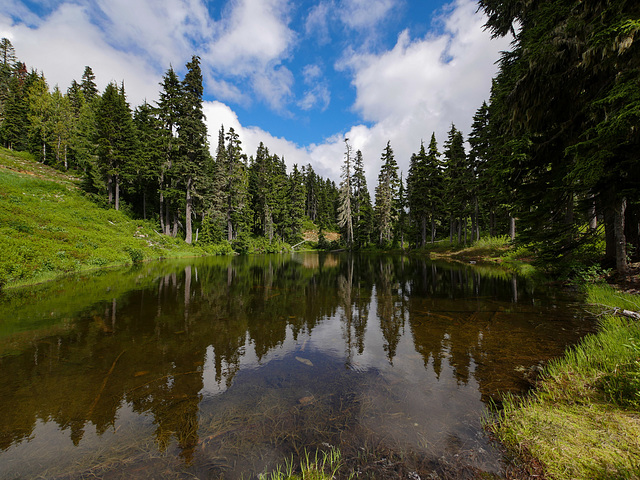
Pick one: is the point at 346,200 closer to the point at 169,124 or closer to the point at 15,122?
the point at 169,124

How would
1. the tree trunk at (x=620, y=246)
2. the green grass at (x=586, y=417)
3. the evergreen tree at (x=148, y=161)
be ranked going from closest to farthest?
the green grass at (x=586, y=417) < the tree trunk at (x=620, y=246) < the evergreen tree at (x=148, y=161)

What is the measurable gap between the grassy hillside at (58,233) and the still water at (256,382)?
5281 millimetres

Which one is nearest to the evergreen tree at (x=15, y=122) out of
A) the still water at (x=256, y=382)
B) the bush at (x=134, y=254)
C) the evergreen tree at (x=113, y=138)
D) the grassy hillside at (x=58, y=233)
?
the grassy hillside at (x=58, y=233)

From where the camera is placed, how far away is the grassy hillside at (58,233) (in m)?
13.1

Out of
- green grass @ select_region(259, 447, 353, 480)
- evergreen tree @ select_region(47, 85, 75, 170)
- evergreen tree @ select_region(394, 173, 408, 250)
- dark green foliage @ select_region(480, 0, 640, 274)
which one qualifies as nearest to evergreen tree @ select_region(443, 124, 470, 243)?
evergreen tree @ select_region(394, 173, 408, 250)

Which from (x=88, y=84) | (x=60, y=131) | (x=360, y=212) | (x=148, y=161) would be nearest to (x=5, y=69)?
(x=88, y=84)

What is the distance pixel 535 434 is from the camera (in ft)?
9.59

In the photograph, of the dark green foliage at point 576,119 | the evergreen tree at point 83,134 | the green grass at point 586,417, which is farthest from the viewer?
the evergreen tree at point 83,134

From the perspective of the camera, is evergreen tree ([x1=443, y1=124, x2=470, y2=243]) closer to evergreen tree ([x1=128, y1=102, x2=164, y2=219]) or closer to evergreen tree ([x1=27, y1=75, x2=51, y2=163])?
evergreen tree ([x1=128, y1=102, x2=164, y2=219])

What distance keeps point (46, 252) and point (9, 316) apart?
30.1ft

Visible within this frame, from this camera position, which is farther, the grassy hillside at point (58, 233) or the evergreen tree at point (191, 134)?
the evergreen tree at point (191, 134)

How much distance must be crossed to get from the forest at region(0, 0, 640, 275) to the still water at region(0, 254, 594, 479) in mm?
4292

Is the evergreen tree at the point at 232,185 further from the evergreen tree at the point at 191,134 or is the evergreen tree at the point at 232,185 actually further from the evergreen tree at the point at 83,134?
the evergreen tree at the point at 83,134

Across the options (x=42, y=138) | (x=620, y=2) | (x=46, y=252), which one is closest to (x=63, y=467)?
(x=620, y=2)
